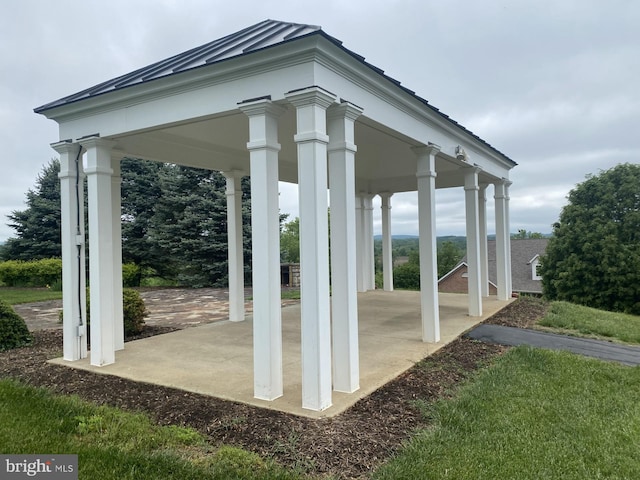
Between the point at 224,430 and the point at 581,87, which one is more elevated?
the point at 581,87

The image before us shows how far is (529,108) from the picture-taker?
18.7m

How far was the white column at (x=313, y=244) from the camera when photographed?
3.82 meters

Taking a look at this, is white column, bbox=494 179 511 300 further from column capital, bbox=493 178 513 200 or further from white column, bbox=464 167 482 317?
white column, bbox=464 167 482 317

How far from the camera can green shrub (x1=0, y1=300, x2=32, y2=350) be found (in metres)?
6.43

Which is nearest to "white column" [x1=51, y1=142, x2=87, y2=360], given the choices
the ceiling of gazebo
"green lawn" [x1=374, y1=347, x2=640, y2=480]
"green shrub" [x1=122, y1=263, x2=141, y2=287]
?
the ceiling of gazebo

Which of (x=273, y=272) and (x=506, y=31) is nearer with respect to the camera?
(x=273, y=272)

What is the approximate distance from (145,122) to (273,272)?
261 centimetres

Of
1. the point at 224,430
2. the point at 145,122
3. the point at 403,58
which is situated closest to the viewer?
the point at 224,430

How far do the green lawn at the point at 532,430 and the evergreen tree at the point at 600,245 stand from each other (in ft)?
57.7

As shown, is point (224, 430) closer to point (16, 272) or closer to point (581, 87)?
point (581, 87)

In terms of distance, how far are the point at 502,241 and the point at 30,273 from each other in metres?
19.0

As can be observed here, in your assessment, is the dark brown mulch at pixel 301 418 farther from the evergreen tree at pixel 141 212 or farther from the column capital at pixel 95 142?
the evergreen tree at pixel 141 212

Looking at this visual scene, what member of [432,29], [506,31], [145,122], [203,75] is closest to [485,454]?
[203,75]

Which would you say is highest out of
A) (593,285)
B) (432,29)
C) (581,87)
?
(581,87)
